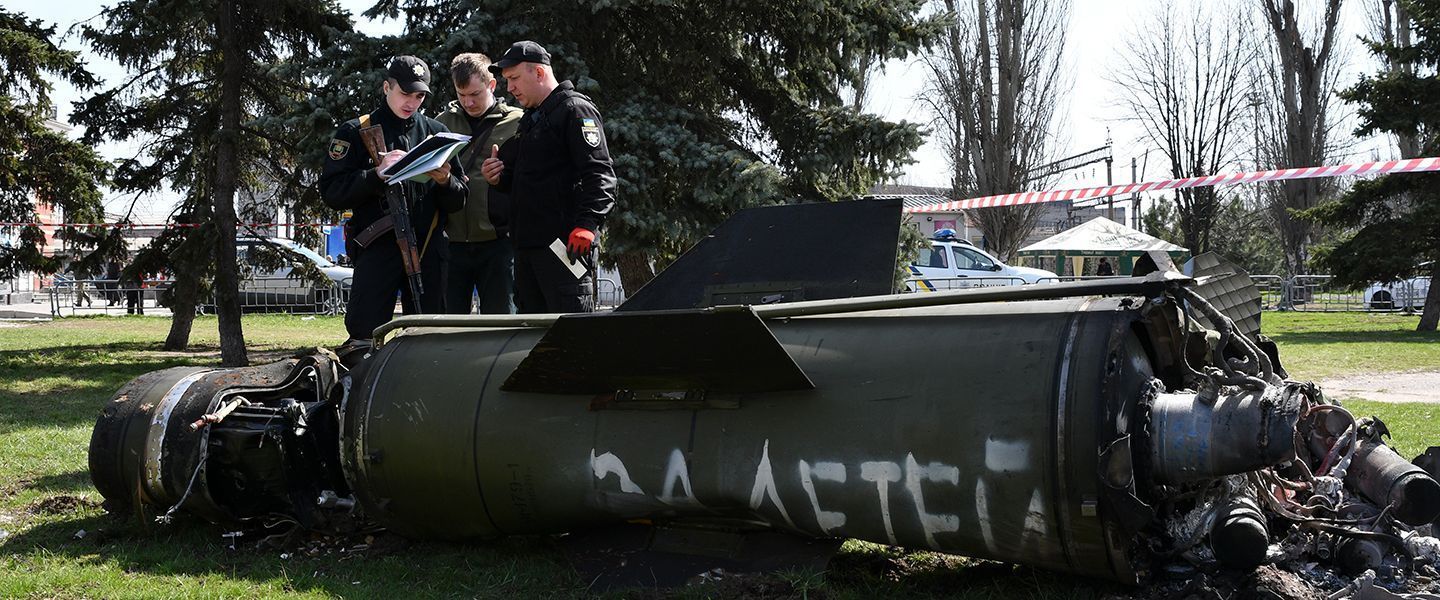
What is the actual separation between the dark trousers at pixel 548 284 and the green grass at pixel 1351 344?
19.9 ft

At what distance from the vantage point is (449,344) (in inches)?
165

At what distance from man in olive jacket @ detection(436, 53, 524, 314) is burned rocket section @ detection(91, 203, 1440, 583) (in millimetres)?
1416

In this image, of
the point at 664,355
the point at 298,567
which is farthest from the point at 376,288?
the point at 664,355

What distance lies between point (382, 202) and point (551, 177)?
2.47 ft

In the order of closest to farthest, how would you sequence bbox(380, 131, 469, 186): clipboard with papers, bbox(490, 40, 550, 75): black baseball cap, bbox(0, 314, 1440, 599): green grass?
bbox(0, 314, 1440, 599): green grass < bbox(380, 131, 469, 186): clipboard with papers < bbox(490, 40, 550, 75): black baseball cap

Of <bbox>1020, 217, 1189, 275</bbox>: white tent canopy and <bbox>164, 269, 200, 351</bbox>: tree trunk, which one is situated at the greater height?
<bbox>1020, 217, 1189, 275</bbox>: white tent canopy

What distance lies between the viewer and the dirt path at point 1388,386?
9242 millimetres

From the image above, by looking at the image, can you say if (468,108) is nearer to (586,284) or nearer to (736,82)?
(586,284)

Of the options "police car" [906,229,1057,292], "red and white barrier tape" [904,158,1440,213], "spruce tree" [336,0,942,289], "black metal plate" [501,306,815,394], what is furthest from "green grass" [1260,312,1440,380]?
"black metal plate" [501,306,815,394]

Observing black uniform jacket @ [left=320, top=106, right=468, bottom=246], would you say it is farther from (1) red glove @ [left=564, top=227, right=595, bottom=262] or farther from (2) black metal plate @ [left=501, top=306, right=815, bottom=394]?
(2) black metal plate @ [left=501, top=306, right=815, bottom=394]

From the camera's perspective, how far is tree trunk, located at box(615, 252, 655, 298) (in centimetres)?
1072

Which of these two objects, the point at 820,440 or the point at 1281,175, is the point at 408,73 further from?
the point at 1281,175

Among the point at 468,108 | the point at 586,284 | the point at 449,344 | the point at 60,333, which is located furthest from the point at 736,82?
the point at 60,333

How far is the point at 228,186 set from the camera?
1088 centimetres
